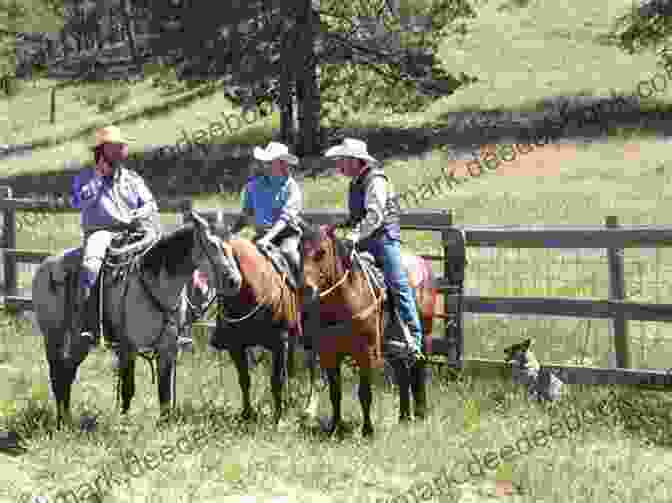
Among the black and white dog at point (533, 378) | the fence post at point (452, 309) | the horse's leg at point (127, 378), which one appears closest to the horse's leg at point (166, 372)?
the horse's leg at point (127, 378)

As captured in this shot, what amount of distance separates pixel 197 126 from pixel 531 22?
2471 centimetres

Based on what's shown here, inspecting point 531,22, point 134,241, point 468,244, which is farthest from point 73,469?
point 531,22

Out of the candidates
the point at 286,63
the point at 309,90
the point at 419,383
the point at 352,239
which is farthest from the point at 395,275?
the point at 309,90

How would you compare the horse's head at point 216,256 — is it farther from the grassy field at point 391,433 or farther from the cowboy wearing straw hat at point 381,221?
the grassy field at point 391,433

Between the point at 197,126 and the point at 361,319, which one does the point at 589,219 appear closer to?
the point at 361,319

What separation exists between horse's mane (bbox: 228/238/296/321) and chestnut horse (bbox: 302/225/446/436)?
0.45 meters

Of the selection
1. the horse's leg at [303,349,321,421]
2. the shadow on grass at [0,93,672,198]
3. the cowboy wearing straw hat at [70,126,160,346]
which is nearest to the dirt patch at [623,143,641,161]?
the shadow on grass at [0,93,672,198]

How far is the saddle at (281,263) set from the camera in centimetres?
879

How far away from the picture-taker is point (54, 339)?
28.1 feet

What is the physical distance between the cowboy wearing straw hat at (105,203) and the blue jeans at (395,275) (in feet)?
6.81

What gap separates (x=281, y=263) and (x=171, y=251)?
137 centimetres

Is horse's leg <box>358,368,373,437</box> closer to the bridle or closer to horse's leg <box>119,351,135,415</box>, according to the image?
the bridle

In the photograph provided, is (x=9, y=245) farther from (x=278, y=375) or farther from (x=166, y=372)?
(x=278, y=375)

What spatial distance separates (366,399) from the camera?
796cm
